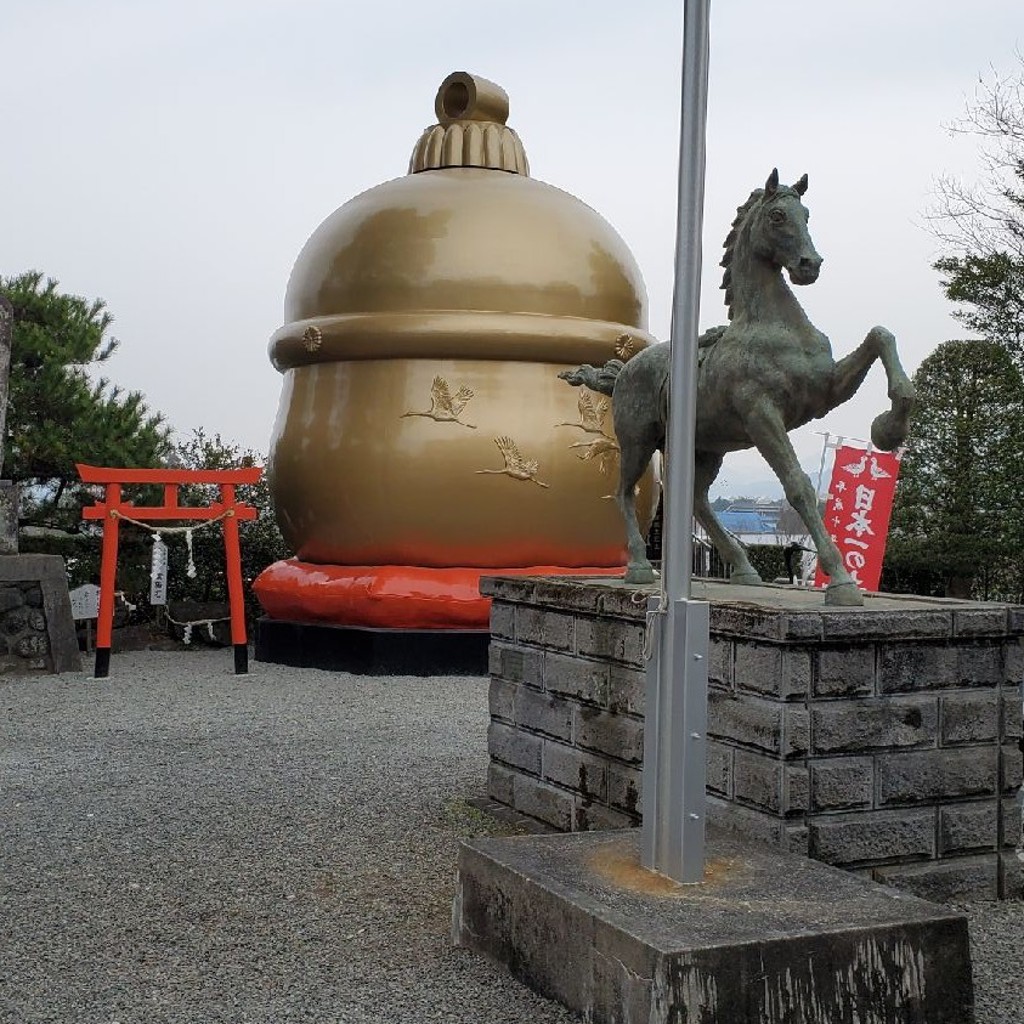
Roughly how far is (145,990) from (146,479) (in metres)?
A: 6.55

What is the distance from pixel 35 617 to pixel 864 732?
284 inches

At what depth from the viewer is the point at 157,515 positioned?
9.45 metres

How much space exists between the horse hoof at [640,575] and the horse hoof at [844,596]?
0.97m

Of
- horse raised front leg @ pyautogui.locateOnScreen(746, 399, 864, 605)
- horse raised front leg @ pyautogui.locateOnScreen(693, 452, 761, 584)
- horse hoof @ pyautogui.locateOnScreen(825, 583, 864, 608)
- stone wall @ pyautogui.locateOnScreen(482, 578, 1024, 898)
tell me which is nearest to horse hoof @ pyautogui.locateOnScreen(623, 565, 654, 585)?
horse raised front leg @ pyautogui.locateOnScreen(693, 452, 761, 584)

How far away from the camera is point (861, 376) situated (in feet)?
14.3

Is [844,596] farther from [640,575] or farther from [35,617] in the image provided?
[35,617]

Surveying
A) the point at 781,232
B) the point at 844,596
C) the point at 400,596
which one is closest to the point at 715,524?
the point at 844,596

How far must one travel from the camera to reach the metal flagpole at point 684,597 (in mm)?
3070

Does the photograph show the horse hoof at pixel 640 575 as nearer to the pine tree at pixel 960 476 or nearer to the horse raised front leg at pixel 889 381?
the horse raised front leg at pixel 889 381

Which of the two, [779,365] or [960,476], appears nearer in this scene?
[779,365]

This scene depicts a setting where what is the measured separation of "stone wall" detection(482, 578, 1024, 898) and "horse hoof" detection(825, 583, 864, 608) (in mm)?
63

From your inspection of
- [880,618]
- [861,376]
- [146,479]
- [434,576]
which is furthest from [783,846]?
[146,479]

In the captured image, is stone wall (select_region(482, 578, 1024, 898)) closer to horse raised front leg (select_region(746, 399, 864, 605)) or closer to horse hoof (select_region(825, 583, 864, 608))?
horse hoof (select_region(825, 583, 864, 608))

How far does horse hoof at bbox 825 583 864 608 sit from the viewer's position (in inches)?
161
